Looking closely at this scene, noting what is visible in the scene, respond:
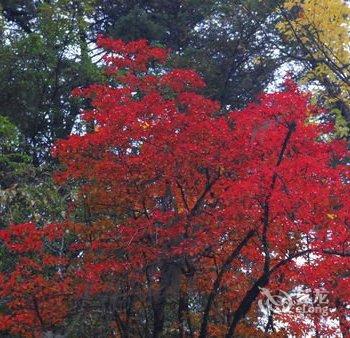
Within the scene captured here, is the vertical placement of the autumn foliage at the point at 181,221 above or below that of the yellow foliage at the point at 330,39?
below

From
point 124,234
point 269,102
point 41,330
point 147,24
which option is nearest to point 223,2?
point 147,24

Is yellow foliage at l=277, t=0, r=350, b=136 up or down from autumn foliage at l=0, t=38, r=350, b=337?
up

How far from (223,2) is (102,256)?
10.2 m

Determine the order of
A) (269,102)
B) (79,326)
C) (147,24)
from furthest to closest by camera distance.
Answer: (147,24)
(79,326)
(269,102)

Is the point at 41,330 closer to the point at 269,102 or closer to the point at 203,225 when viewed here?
the point at 203,225

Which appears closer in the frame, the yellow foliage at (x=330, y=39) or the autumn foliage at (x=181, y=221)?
the yellow foliage at (x=330, y=39)

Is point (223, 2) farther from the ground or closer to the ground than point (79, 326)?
farther from the ground

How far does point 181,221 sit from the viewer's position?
9.32m

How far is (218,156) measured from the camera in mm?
9523

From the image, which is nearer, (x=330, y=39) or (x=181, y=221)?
(x=330, y=39)

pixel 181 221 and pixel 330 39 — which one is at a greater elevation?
pixel 330 39

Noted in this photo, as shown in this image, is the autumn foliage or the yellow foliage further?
the autumn foliage

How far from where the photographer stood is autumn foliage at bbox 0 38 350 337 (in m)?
8.94

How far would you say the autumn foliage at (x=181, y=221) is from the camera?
29.3 ft
